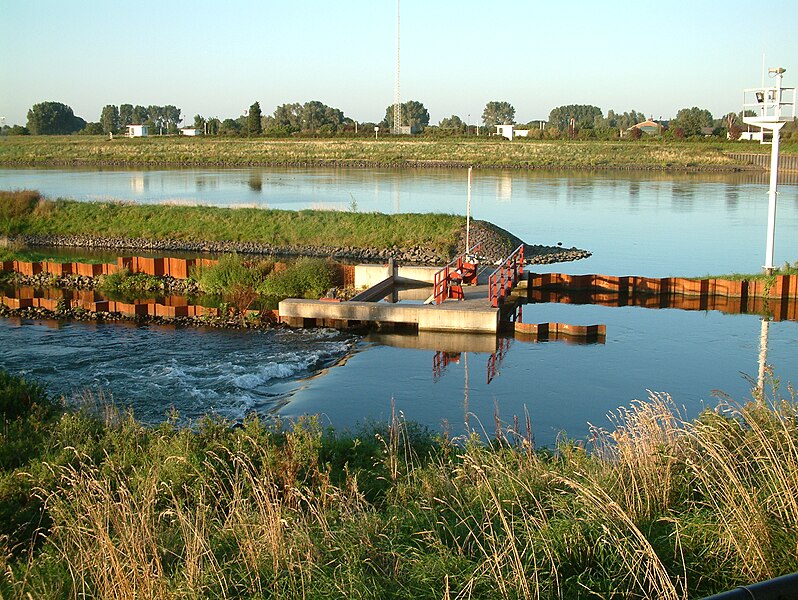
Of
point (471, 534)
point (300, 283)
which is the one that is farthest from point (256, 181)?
point (471, 534)

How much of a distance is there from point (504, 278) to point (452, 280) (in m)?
2.14

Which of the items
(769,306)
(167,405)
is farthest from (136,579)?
(769,306)

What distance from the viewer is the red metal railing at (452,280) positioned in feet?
80.2

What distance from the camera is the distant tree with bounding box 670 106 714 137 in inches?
5231

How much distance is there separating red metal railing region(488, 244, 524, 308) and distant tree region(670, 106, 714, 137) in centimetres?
10848

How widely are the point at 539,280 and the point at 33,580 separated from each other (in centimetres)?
2424

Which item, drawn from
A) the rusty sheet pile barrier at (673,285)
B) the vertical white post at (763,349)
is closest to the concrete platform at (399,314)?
the rusty sheet pile barrier at (673,285)

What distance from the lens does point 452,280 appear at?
81.7ft

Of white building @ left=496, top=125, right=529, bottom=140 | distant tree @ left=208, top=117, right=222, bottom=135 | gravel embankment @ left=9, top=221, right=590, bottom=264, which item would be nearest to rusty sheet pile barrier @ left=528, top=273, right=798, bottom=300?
gravel embankment @ left=9, top=221, right=590, bottom=264

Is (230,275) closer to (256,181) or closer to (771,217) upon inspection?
(771,217)

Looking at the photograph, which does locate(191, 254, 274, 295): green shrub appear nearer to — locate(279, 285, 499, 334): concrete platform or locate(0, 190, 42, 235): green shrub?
locate(279, 285, 499, 334): concrete platform

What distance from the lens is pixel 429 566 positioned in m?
5.98

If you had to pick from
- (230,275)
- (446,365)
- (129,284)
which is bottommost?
(446,365)

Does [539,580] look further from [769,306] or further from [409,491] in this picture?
[769,306]
